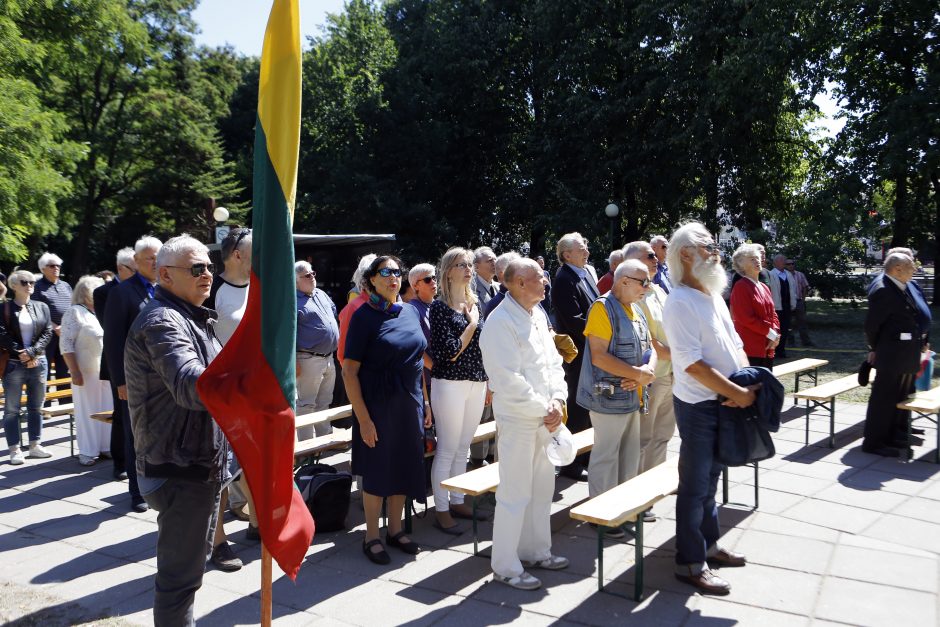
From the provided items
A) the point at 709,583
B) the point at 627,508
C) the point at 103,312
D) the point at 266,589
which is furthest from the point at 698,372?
the point at 103,312

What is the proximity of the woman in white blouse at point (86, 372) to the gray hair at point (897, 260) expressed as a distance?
7.52 m

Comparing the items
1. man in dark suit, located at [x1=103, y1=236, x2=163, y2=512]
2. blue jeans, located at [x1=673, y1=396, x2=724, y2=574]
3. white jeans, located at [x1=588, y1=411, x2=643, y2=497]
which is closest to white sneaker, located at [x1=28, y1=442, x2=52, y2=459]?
man in dark suit, located at [x1=103, y1=236, x2=163, y2=512]

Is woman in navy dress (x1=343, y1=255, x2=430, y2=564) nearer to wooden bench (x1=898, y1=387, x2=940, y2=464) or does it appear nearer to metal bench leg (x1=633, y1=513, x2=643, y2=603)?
metal bench leg (x1=633, y1=513, x2=643, y2=603)

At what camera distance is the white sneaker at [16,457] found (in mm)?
7309

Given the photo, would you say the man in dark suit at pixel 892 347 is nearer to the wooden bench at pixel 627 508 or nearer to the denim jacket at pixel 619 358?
the denim jacket at pixel 619 358

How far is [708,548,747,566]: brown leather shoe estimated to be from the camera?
180 inches

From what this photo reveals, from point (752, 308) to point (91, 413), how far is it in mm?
6638

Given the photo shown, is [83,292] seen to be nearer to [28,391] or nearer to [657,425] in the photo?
[28,391]

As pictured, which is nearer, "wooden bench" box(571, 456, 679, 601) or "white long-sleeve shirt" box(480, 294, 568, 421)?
"wooden bench" box(571, 456, 679, 601)

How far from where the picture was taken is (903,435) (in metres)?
7.33

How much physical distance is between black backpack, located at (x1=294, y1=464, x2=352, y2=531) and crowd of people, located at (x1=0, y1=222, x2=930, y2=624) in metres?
0.40

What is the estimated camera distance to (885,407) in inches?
282

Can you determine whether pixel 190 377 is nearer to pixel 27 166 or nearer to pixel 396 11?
pixel 27 166

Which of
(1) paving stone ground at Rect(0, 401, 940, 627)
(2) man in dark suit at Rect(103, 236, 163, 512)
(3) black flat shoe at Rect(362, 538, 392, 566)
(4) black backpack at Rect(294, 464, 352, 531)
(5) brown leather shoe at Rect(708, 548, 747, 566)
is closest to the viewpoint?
(1) paving stone ground at Rect(0, 401, 940, 627)
